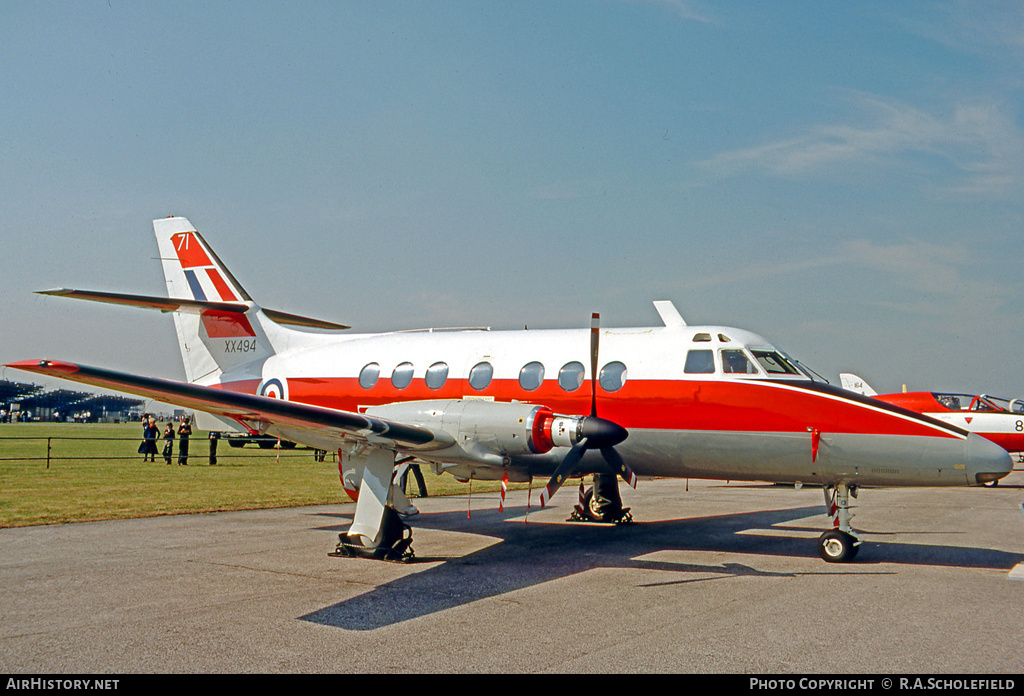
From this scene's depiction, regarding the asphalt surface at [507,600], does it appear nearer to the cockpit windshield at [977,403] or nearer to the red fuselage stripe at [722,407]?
the red fuselage stripe at [722,407]

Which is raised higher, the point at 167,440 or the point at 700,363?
the point at 700,363

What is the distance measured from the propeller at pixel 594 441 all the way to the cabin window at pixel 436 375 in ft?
9.71

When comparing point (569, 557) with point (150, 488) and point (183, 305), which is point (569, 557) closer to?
point (183, 305)

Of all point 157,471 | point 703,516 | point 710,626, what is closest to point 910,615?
point 710,626

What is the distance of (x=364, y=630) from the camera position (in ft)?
24.9

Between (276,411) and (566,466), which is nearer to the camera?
(276,411)

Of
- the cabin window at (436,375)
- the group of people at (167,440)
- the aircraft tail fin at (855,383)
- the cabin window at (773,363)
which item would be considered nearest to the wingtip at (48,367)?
the cabin window at (436,375)

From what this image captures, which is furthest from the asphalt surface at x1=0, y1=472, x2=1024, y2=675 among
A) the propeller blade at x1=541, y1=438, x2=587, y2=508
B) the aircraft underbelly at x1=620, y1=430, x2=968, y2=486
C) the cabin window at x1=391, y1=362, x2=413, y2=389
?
the cabin window at x1=391, y1=362, x2=413, y2=389

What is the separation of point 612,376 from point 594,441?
2468mm

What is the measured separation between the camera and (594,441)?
1070 cm

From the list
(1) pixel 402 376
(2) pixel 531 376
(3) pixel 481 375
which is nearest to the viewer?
(2) pixel 531 376

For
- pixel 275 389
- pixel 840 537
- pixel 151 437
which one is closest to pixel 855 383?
pixel 840 537
